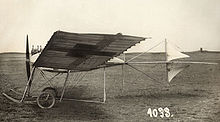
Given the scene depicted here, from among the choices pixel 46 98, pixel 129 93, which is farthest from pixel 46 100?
pixel 129 93

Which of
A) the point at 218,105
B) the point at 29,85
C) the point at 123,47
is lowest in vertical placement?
the point at 218,105

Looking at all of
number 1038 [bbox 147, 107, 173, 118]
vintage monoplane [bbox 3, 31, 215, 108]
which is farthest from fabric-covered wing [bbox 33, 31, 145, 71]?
number 1038 [bbox 147, 107, 173, 118]

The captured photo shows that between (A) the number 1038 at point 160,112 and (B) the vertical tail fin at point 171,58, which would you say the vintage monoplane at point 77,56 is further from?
(A) the number 1038 at point 160,112

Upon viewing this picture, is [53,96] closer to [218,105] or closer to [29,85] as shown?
[29,85]

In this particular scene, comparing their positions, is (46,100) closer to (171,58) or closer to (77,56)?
(77,56)

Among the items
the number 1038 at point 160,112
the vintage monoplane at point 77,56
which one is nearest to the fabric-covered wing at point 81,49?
the vintage monoplane at point 77,56

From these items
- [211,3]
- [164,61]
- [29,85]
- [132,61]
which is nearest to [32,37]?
[29,85]

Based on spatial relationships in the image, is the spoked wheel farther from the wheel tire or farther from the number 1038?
the number 1038
